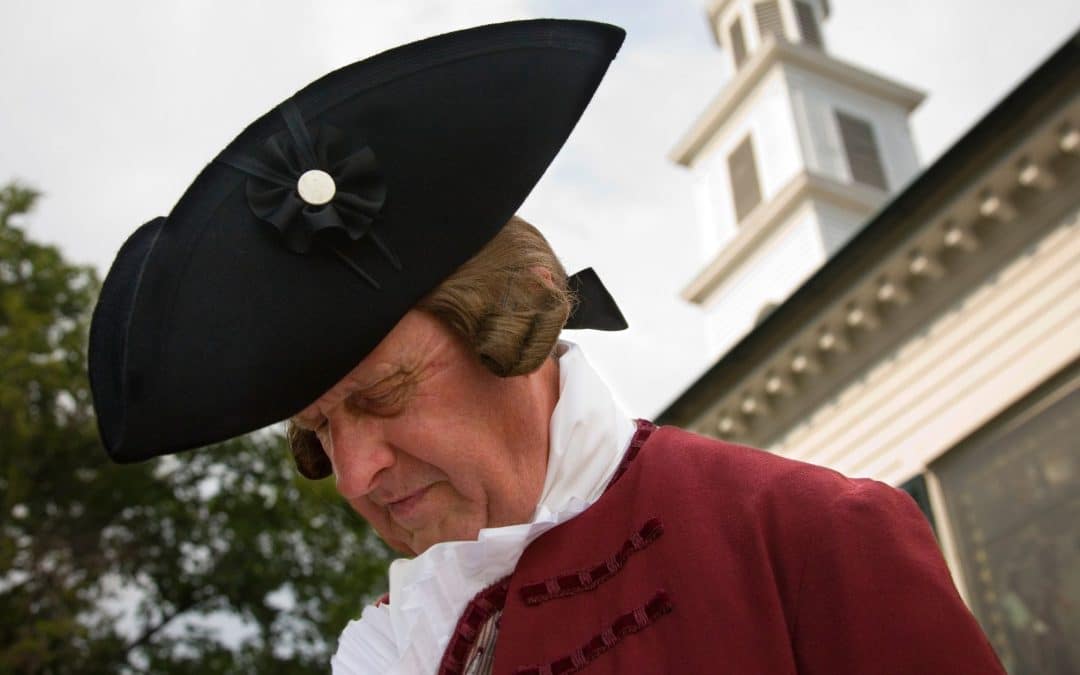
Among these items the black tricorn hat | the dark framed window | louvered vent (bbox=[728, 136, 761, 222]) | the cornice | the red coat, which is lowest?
the red coat

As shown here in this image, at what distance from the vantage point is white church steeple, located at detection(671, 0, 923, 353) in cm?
1870

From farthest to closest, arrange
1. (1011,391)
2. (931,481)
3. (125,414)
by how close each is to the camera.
Result: (931,481) < (1011,391) < (125,414)

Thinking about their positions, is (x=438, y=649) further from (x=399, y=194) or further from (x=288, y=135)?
(x=288, y=135)

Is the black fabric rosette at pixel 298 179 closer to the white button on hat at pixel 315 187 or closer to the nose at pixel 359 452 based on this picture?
the white button on hat at pixel 315 187

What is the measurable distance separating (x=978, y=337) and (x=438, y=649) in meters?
8.37

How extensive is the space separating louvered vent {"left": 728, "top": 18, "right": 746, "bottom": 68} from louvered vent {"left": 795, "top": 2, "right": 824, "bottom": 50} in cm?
139

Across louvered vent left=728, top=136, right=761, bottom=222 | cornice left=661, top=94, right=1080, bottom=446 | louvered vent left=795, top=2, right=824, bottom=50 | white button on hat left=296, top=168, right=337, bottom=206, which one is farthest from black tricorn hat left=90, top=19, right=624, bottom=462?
louvered vent left=795, top=2, right=824, bottom=50

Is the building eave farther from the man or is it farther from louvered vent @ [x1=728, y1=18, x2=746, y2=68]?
louvered vent @ [x1=728, y1=18, x2=746, y2=68]

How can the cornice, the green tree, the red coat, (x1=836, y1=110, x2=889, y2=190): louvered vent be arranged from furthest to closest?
(x1=836, y1=110, x2=889, y2=190): louvered vent → the green tree → the cornice → the red coat

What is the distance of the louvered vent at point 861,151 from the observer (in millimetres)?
20578

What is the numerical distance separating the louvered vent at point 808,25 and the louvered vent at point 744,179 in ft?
16.4

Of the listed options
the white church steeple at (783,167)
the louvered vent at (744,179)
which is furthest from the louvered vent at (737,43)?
the louvered vent at (744,179)

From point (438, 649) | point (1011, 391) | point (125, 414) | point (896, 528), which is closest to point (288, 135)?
point (125, 414)

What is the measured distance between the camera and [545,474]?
1.85 meters
